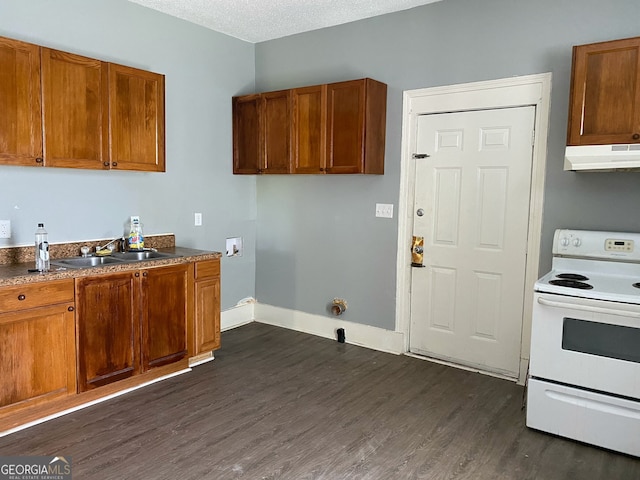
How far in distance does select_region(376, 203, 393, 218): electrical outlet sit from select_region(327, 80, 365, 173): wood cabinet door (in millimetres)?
433

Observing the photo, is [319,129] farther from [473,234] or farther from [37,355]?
[37,355]

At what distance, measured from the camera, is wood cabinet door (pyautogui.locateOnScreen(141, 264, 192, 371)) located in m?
3.22

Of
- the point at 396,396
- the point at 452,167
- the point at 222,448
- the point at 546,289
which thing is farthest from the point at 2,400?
the point at 452,167

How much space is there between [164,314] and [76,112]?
1434mm

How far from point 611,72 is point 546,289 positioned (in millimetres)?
1255

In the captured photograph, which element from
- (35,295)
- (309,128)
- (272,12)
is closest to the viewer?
(35,295)

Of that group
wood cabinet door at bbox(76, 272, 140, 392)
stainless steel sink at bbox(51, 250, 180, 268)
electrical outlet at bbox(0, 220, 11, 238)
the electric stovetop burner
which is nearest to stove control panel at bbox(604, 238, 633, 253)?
the electric stovetop burner

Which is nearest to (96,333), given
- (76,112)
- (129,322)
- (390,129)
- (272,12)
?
(129,322)

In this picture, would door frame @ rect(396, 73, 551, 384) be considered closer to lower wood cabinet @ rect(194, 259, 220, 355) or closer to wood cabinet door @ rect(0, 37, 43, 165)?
lower wood cabinet @ rect(194, 259, 220, 355)

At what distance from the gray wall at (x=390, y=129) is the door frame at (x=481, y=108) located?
0.18 ft

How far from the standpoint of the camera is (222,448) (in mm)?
2559

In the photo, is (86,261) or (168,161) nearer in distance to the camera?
(86,261)

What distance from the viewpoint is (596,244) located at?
9.75ft

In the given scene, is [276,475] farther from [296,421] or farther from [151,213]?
[151,213]
